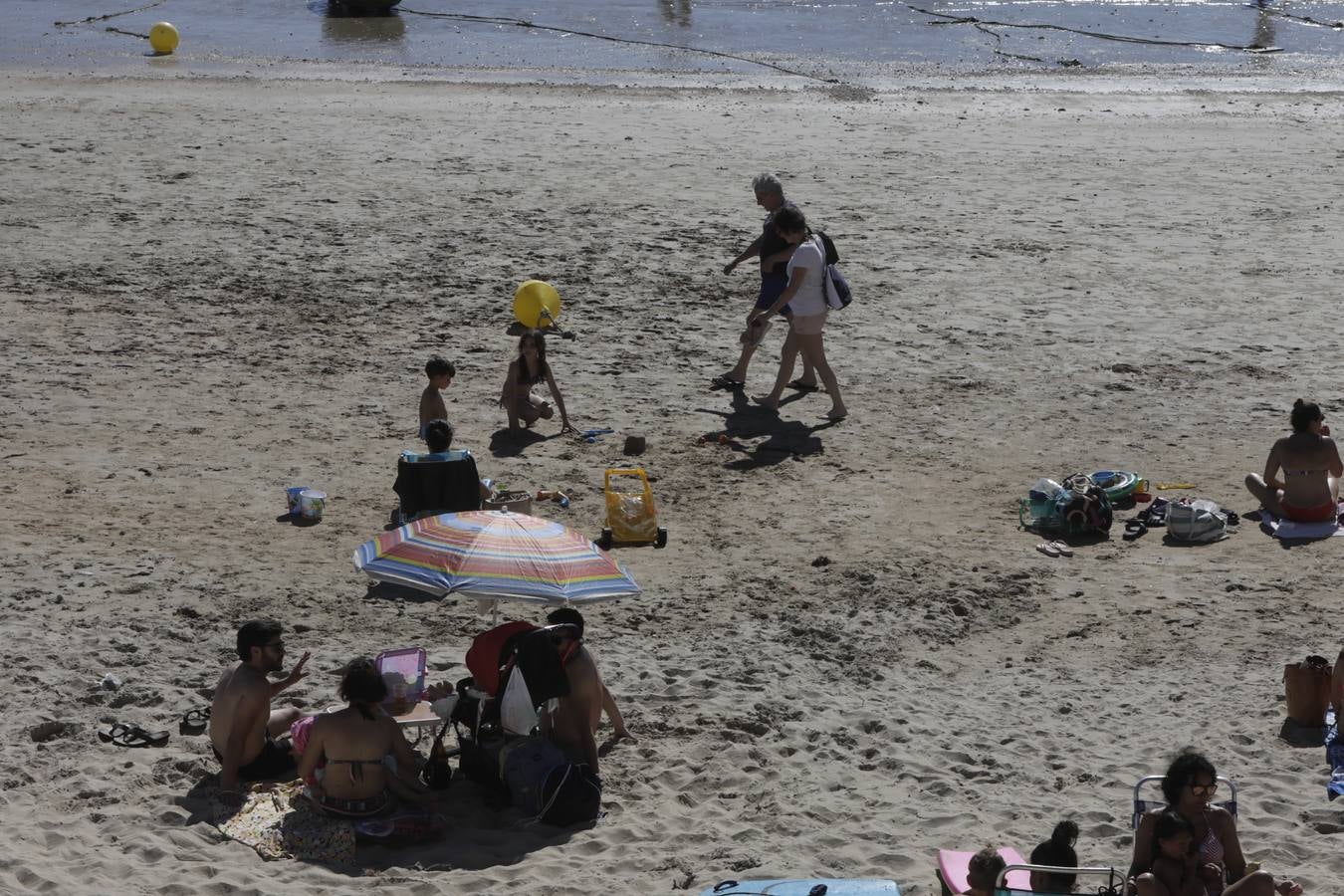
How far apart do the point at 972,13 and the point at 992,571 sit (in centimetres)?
3249

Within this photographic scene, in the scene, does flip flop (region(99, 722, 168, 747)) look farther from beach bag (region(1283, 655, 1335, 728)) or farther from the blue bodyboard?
beach bag (region(1283, 655, 1335, 728))

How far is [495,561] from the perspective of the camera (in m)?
7.08

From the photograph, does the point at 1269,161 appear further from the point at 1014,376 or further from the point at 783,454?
the point at 783,454

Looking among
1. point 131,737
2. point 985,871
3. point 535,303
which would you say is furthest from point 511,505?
point 985,871

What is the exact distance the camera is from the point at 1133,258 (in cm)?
1519

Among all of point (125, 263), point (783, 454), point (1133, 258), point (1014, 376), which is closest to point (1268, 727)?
point (783, 454)

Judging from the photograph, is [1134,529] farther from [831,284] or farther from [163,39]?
[163,39]

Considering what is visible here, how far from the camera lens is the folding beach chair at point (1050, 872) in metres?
5.59

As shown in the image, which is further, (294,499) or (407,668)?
(294,499)

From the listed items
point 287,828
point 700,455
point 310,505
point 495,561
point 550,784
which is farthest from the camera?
point 700,455

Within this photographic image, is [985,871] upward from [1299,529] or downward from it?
downward

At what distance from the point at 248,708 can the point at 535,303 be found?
253 inches

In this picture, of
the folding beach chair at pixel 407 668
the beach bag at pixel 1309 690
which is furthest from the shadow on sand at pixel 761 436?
the beach bag at pixel 1309 690

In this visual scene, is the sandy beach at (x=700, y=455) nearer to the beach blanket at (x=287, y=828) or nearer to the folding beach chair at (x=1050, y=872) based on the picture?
the beach blanket at (x=287, y=828)
